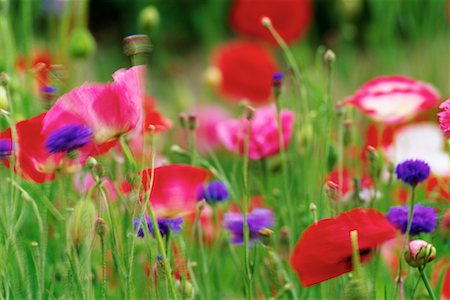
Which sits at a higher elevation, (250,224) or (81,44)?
(81,44)

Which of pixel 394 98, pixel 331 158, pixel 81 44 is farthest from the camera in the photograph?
pixel 81 44

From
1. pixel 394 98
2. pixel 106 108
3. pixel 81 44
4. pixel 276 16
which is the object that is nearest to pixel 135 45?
pixel 106 108

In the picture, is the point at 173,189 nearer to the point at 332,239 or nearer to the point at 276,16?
the point at 332,239

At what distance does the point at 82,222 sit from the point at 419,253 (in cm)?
23

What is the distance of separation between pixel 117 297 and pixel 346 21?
3.74 feet

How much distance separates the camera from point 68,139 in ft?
2.10

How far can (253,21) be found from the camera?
5.97 ft

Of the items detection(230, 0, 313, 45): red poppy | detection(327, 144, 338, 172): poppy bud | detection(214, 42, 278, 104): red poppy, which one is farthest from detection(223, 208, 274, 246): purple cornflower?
detection(230, 0, 313, 45): red poppy

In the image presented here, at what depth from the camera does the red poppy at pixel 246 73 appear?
1.68 m

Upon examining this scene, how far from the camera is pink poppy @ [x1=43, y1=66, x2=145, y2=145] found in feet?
2.23

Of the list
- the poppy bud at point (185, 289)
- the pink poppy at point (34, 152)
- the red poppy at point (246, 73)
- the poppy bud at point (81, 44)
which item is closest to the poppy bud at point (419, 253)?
the poppy bud at point (185, 289)

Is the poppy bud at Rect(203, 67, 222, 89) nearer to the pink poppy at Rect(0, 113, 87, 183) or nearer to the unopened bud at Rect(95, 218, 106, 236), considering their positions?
the pink poppy at Rect(0, 113, 87, 183)

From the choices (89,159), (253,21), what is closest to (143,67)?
(89,159)

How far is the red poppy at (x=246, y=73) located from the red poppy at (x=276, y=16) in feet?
0.15
